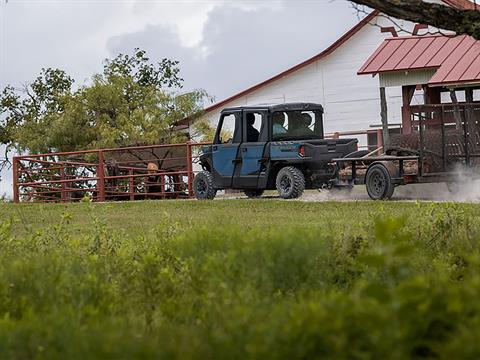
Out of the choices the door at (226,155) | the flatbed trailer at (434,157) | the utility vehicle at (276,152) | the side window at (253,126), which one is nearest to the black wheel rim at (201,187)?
the utility vehicle at (276,152)

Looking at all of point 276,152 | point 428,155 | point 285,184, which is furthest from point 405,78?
point 428,155

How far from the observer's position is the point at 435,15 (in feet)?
35.0

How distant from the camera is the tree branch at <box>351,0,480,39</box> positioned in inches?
416

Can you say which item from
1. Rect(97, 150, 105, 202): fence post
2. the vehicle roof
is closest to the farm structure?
the vehicle roof

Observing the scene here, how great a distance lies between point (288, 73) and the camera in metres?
45.2

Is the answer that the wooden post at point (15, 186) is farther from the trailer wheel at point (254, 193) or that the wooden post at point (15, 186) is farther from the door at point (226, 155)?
the trailer wheel at point (254, 193)

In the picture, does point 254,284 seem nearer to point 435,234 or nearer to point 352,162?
point 435,234

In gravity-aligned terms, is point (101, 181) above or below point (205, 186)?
above

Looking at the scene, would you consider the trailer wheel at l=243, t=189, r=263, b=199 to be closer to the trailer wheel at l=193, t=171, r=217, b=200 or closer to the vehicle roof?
the trailer wheel at l=193, t=171, r=217, b=200

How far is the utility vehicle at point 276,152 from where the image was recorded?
24.3 m

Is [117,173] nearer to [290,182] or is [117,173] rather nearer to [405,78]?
[405,78]

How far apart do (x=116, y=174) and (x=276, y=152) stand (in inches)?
420

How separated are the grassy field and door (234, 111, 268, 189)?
12.6m

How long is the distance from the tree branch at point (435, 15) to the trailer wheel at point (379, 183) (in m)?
11.7
